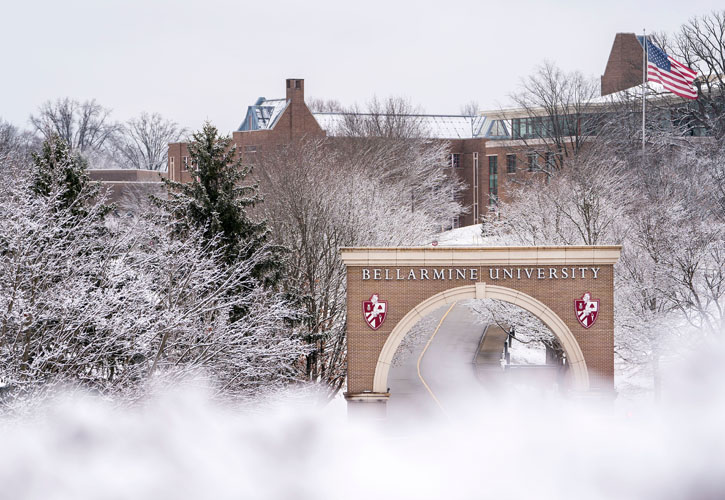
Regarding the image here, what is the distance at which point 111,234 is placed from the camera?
3284 centimetres

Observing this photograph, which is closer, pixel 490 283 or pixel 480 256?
pixel 480 256

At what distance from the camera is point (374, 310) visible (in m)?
30.6

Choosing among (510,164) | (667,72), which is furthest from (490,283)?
(510,164)

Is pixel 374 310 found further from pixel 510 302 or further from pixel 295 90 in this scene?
pixel 295 90

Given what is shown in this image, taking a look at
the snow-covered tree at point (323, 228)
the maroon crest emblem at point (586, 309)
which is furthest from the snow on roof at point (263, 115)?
the maroon crest emblem at point (586, 309)

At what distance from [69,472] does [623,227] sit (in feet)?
98.6

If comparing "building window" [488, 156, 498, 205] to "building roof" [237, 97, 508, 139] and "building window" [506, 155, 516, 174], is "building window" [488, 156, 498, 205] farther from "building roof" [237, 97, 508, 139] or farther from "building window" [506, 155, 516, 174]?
"building window" [506, 155, 516, 174]

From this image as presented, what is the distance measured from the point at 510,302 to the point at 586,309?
230cm

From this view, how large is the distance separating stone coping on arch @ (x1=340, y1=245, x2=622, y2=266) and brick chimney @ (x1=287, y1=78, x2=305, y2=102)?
54.6m

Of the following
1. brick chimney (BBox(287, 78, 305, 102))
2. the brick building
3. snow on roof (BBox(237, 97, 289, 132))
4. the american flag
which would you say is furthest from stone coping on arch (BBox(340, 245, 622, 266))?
snow on roof (BBox(237, 97, 289, 132))

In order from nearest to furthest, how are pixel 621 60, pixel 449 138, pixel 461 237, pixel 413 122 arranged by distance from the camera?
1. pixel 461 237
2. pixel 621 60
3. pixel 413 122
4. pixel 449 138

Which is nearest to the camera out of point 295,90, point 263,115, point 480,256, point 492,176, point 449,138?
point 480,256

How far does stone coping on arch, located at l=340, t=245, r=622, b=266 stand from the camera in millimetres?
30125

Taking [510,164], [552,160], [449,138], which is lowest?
[552,160]
